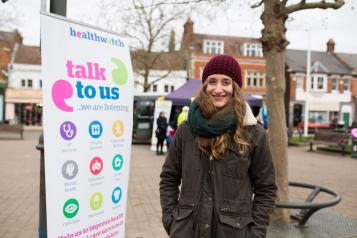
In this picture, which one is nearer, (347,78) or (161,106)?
(161,106)

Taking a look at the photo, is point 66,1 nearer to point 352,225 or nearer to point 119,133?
point 119,133

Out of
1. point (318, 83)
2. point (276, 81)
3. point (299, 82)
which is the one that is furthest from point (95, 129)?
point (318, 83)

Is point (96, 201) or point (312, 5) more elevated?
point (312, 5)

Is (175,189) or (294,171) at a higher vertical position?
(175,189)

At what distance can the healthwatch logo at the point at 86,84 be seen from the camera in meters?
2.80

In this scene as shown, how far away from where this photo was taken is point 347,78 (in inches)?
1714

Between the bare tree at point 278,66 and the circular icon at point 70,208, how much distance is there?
131 inches

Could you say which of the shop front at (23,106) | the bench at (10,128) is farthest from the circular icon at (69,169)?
the shop front at (23,106)

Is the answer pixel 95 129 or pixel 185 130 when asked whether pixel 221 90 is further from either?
pixel 95 129

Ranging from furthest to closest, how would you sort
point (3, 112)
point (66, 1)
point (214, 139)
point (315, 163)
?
1. point (3, 112)
2. point (315, 163)
3. point (66, 1)
4. point (214, 139)

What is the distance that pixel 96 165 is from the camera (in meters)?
3.14

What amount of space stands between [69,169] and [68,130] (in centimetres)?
29

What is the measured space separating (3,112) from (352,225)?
37.1 meters

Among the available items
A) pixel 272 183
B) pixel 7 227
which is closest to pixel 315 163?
pixel 7 227
